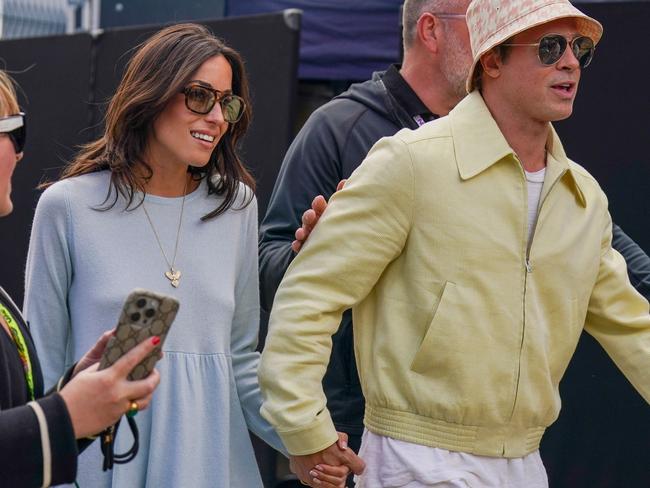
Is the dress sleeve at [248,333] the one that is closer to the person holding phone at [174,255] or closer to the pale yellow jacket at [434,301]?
the person holding phone at [174,255]

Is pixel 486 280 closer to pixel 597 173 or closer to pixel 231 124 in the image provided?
pixel 231 124

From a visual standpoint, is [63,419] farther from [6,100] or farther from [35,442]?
Result: [6,100]

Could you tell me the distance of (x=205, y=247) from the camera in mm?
3645

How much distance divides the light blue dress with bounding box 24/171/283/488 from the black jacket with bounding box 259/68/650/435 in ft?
1.90

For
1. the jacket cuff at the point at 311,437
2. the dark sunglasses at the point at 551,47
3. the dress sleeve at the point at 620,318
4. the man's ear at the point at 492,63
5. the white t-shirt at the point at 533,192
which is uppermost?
the dark sunglasses at the point at 551,47

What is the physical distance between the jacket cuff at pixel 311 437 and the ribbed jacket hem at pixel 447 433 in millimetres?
157

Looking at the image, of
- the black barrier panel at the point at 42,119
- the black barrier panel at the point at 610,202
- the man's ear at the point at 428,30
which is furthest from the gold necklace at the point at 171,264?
the black barrier panel at the point at 42,119

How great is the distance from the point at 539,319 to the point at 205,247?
0.92 m

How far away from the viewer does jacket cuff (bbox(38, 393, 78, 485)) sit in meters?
2.42

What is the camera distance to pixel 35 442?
242 centimetres

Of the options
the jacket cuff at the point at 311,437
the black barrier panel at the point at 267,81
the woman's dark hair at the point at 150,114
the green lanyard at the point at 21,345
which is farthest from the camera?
the black barrier panel at the point at 267,81

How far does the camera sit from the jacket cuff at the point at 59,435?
242 centimetres

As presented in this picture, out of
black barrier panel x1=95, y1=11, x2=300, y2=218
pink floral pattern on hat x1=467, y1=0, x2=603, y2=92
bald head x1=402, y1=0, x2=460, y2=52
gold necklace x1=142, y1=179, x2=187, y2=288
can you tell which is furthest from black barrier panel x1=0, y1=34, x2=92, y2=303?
pink floral pattern on hat x1=467, y1=0, x2=603, y2=92

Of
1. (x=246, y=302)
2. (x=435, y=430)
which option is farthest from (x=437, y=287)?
(x=246, y=302)
